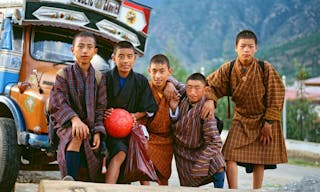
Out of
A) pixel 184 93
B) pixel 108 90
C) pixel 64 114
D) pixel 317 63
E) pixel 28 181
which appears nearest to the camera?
pixel 64 114

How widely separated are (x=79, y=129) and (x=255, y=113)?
1893 millimetres

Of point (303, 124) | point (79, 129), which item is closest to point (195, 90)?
point (79, 129)

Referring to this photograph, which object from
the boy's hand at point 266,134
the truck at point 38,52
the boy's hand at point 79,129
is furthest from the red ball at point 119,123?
the boy's hand at point 266,134

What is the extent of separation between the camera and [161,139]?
4.56 metres

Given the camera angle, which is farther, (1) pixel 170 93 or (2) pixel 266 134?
(2) pixel 266 134

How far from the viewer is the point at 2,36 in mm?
5125

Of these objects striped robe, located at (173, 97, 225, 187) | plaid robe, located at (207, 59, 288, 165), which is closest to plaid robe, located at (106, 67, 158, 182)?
striped robe, located at (173, 97, 225, 187)

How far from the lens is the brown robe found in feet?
14.8

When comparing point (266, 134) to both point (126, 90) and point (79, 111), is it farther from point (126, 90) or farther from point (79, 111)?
point (79, 111)

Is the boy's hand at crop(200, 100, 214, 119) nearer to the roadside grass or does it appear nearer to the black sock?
the black sock

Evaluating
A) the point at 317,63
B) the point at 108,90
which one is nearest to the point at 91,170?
the point at 108,90

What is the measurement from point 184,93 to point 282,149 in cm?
112

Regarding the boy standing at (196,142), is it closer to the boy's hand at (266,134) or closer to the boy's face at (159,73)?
the boy's face at (159,73)

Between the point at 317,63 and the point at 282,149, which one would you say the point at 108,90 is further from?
the point at 317,63
